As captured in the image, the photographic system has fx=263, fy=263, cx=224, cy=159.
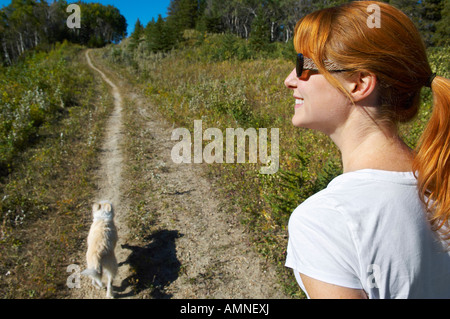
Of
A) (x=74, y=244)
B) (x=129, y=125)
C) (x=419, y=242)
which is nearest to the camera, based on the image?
(x=419, y=242)

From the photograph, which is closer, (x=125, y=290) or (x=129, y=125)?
(x=125, y=290)

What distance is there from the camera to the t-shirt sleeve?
2.45ft

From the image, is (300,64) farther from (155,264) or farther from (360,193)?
(155,264)

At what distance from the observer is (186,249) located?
4227 millimetres

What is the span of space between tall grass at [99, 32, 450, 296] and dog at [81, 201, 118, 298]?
212 centimetres

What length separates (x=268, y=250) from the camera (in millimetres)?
3961

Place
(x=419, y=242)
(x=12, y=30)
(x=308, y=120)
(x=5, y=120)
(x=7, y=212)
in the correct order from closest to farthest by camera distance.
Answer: (x=419, y=242) < (x=308, y=120) < (x=7, y=212) < (x=5, y=120) < (x=12, y=30)

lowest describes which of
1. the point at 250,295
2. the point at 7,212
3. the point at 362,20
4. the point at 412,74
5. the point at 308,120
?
the point at 250,295

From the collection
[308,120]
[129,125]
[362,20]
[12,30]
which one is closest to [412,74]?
[362,20]

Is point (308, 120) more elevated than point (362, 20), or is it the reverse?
point (362, 20)
